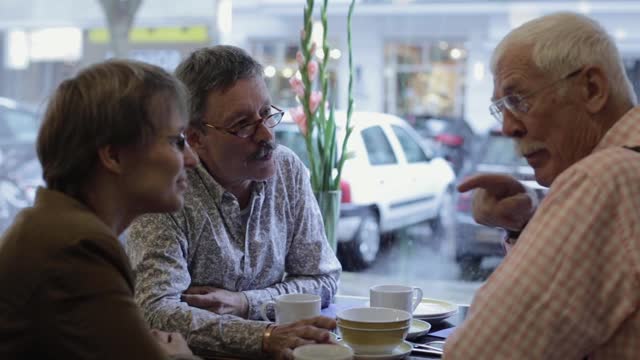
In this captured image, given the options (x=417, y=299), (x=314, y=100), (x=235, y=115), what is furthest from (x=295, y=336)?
(x=314, y=100)

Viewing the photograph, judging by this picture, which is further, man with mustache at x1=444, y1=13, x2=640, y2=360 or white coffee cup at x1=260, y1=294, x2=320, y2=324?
white coffee cup at x1=260, y1=294, x2=320, y2=324

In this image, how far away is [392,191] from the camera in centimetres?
395

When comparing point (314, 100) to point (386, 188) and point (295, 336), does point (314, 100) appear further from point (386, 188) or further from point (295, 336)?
point (295, 336)

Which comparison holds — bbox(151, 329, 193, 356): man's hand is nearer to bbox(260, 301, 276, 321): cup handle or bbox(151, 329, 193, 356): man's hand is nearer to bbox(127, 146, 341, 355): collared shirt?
bbox(127, 146, 341, 355): collared shirt

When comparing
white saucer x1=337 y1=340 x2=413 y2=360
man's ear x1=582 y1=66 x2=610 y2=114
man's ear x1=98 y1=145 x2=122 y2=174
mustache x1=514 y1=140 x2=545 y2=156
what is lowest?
white saucer x1=337 y1=340 x2=413 y2=360

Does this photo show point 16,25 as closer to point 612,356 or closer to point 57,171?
point 57,171

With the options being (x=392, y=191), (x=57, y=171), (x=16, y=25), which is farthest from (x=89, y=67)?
(x=16, y=25)

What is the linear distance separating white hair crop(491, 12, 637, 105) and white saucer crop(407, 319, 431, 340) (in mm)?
629

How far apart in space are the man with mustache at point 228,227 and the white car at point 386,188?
5.26ft

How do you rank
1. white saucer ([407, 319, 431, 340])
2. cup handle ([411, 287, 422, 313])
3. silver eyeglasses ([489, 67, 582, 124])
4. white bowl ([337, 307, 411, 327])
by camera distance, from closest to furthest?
silver eyeglasses ([489, 67, 582, 124]), white bowl ([337, 307, 411, 327]), white saucer ([407, 319, 431, 340]), cup handle ([411, 287, 422, 313])

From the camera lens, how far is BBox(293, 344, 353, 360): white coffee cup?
1.44 metres

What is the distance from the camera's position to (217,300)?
1.90 meters

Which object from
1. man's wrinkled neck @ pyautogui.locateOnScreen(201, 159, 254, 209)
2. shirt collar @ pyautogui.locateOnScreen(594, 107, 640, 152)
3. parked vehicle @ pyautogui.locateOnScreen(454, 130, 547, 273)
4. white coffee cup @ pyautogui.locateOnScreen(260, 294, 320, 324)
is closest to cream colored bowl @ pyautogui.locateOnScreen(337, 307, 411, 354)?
white coffee cup @ pyautogui.locateOnScreen(260, 294, 320, 324)

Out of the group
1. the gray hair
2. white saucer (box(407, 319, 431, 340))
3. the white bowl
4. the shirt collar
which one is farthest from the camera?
the gray hair
